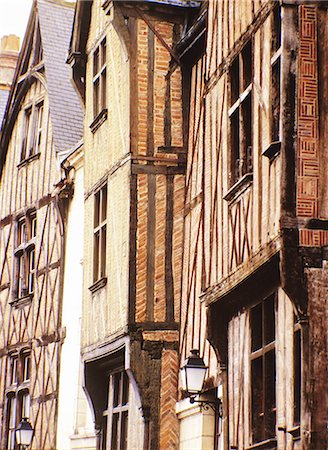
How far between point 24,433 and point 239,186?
889cm

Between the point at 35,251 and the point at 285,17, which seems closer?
the point at 285,17

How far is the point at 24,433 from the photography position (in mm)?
18984

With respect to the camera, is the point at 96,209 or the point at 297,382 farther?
the point at 96,209

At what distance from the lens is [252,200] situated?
11180 mm

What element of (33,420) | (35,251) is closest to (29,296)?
(35,251)

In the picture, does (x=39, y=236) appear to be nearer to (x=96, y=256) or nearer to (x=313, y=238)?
(x=96, y=256)

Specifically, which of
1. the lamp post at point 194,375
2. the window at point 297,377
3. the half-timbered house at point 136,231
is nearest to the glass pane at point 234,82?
the half-timbered house at point 136,231

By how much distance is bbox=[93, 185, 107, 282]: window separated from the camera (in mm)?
15943

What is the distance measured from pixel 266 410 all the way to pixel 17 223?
38.7ft

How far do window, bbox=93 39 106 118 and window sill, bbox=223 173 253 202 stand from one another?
4.87 metres

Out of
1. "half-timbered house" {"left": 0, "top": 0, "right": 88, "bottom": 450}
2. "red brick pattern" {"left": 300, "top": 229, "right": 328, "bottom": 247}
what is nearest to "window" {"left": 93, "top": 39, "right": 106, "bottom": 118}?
"half-timbered house" {"left": 0, "top": 0, "right": 88, "bottom": 450}

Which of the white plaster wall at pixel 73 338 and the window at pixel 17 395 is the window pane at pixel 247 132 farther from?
the window at pixel 17 395

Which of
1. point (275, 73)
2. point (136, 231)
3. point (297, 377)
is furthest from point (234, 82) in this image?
point (297, 377)

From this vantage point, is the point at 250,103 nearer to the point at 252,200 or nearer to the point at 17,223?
the point at 252,200
